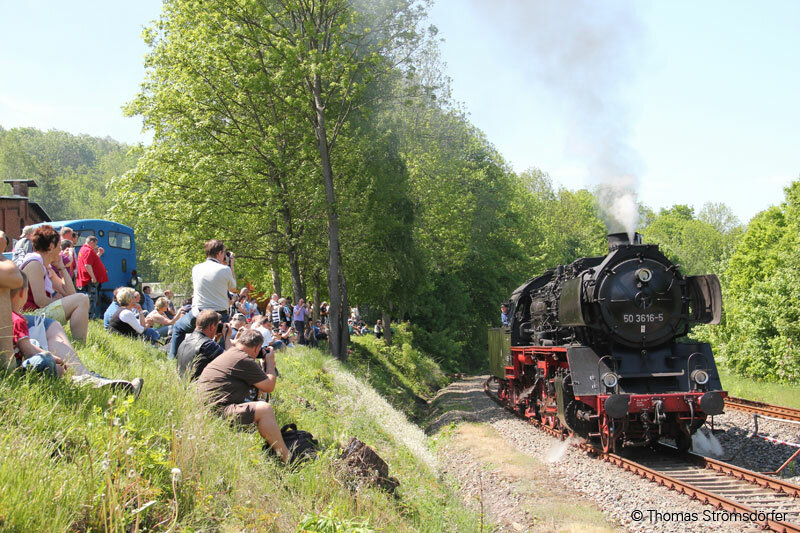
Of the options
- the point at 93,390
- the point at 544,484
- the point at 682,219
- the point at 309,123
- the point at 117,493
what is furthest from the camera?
the point at 682,219

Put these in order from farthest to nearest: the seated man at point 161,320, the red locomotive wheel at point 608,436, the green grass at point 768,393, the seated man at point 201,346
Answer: the green grass at point 768,393
the seated man at point 161,320
the red locomotive wheel at point 608,436
the seated man at point 201,346

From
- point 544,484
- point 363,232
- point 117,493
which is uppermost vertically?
point 363,232

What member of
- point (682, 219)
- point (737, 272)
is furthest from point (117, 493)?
point (682, 219)

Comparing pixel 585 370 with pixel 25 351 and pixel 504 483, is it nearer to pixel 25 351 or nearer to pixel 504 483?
pixel 504 483

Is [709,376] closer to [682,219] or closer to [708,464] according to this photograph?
[708,464]

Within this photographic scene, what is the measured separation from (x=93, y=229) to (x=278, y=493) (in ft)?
64.4

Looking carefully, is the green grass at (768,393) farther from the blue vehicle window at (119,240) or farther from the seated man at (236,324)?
the blue vehicle window at (119,240)

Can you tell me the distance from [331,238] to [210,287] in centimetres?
1197

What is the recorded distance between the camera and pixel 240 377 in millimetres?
6676

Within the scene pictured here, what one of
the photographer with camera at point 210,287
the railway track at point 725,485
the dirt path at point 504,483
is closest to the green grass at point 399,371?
the dirt path at point 504,483

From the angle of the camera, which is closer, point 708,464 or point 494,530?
point 494,530

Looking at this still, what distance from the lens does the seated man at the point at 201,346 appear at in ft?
24.2

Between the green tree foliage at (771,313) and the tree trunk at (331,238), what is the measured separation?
49.0 ft

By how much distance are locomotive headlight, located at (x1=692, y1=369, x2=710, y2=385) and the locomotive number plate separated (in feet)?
3.41
